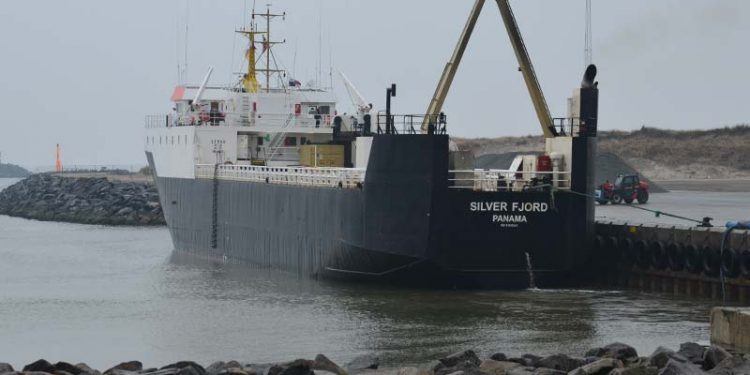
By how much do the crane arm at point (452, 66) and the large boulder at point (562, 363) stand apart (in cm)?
1203

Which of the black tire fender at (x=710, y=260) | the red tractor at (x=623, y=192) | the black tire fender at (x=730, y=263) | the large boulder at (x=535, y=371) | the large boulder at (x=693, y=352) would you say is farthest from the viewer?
the red tractor at (x=623, y=192)

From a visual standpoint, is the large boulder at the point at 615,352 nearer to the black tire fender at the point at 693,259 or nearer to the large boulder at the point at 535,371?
the large boulder at the point at 535,371

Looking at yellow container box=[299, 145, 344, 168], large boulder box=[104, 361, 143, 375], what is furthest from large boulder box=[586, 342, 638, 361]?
yellow container box=[299, 145, 344, 168]

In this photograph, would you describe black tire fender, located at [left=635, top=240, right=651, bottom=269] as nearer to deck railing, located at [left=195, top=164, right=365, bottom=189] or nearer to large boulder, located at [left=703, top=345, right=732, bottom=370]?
deck railing, located at [left=195, top=164, right=365, bottom=189]

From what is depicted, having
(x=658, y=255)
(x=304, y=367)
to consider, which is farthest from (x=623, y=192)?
(x=304, y=367)

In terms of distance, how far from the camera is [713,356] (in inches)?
636

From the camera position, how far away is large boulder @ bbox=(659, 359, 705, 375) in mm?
14820

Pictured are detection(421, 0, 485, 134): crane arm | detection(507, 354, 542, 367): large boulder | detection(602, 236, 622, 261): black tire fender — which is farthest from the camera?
detection(421, 0, 485, 134): crane arm

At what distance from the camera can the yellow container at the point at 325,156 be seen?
3438 cm

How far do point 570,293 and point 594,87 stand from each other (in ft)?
13.6

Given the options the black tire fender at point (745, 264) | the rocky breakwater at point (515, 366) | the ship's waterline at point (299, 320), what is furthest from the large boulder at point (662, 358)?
the black tire fender at point (745, 264)

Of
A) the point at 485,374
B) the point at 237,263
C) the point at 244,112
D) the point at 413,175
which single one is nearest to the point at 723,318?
the point at 485,374

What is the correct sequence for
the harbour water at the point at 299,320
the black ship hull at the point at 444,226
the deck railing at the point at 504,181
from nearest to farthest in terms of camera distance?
the harbour water at the point at 299,320 < the black ship hull at the point at 444,226 < the deck railing at the point at 504,181

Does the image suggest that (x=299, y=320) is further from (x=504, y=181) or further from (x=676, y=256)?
(x=676, y=256)
